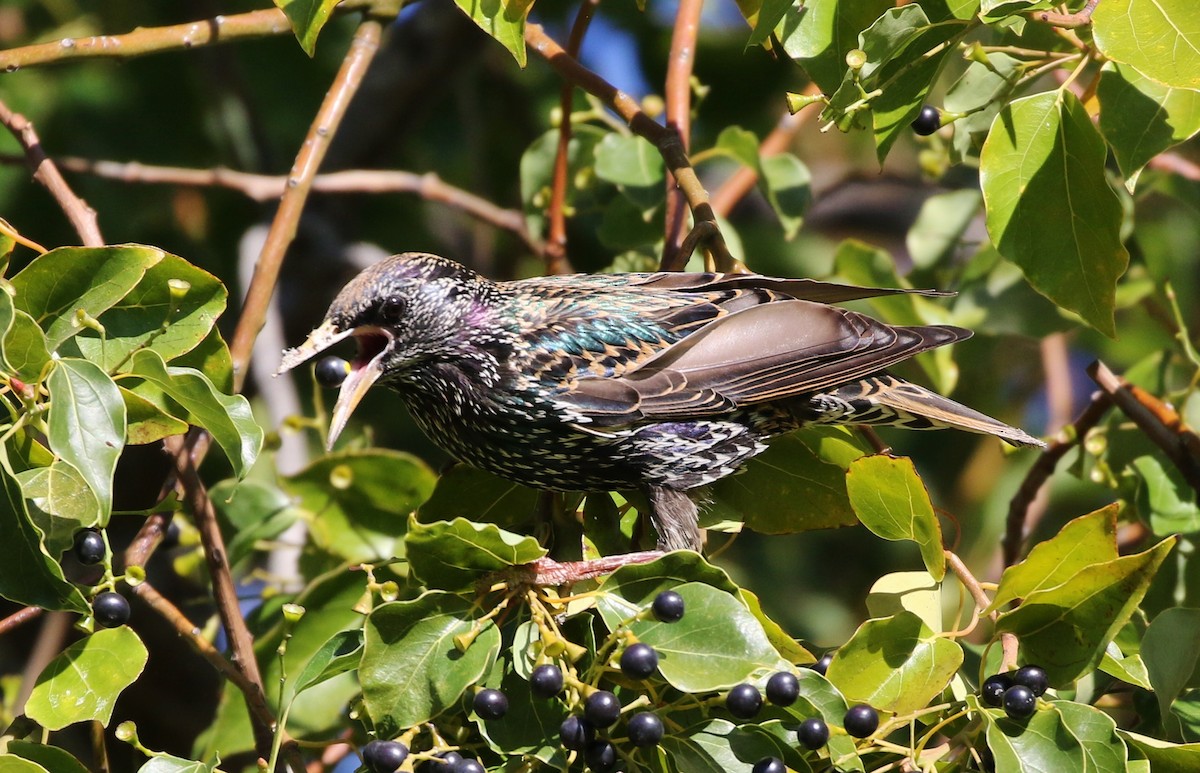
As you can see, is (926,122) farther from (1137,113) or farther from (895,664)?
(895,664)

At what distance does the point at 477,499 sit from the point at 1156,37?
207cm

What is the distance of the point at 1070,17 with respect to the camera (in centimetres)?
313

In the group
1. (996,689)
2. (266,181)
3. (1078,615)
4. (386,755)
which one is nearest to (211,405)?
(386,755)

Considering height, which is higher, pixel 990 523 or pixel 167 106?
pixel 167 106

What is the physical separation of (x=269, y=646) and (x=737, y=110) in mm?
4285

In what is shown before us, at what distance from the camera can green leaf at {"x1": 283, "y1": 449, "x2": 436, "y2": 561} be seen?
13.5ft

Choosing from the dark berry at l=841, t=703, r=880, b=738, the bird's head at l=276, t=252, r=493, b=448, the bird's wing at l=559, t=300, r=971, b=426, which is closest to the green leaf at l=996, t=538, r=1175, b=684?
the dark berry at l=841, t=703, r=880, b=738

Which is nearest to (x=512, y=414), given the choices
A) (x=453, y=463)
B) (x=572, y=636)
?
(x=453, y=463)

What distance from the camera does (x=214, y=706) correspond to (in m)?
6.36

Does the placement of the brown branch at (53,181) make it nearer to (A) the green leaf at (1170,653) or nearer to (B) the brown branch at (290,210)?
(B) the brown branch at (290,210)

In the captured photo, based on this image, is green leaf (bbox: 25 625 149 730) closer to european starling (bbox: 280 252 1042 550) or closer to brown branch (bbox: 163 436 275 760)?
brown branch (bbox: 163 436 275 760)

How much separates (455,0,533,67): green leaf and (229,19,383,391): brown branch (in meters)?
0.72

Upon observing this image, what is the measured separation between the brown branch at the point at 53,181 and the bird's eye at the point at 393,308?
0.75 metres

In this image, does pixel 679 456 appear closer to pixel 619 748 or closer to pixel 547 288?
pixel 547 288
